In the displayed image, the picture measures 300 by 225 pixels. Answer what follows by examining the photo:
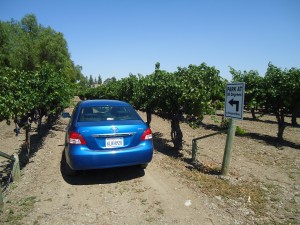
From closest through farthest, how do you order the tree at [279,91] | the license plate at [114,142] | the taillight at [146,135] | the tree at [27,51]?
the license plate at [114,142] → the taillight at [146,135] → the tree at [279,91] → the tree at [27,51]

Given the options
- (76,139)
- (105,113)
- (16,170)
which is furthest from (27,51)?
(76,139)

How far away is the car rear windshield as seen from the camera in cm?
562

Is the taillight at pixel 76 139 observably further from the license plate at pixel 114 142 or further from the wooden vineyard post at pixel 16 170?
the wooden vineyard post at pixel 16 170

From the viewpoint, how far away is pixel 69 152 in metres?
5.13

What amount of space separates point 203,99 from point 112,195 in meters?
3.85

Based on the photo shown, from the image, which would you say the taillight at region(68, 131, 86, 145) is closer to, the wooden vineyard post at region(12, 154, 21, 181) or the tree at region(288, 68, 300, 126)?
the wooden vineyard post at region(12, 154, 21, 181)

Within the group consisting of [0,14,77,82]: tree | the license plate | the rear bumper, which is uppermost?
[0,14,77,82]: tree

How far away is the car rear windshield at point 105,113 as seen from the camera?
5625 mm

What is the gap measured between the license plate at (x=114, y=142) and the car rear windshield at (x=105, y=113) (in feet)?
2.14

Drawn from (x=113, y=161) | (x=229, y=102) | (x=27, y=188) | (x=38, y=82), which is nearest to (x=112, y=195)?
(x=113, y=161)

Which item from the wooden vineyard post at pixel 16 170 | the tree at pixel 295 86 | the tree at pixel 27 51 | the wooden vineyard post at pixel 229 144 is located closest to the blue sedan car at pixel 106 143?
the wooden vineyard post at pixel 16 170

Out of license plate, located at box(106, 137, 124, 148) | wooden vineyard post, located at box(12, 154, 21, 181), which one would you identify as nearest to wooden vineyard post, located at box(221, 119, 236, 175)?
license plate, located at box(106, 137, 124, 148)

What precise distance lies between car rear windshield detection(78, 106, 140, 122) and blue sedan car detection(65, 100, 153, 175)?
0.07 ft

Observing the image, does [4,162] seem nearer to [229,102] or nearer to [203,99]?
[203,99]
